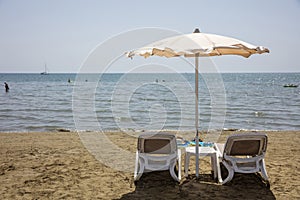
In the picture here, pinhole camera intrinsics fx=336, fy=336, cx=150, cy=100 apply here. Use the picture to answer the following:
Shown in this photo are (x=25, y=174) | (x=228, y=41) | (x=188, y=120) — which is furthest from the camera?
(x=188, y=120)

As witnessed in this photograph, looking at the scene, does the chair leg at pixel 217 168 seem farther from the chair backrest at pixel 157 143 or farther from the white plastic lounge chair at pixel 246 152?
the chair backrest at pixel 157 143

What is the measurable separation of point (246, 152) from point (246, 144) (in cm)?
14

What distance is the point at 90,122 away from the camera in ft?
46.4

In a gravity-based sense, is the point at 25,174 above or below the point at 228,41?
below

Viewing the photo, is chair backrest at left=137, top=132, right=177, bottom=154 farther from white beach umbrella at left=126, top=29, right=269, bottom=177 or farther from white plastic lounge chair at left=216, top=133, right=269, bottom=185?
white plastic lounge chair at left=216, top=133, right=269, bottom=185

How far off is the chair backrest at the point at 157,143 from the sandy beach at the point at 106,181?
20.2 inches

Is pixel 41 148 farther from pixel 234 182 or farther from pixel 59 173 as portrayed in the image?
pixel 234 182

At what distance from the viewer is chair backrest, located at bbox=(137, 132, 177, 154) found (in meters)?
4.86

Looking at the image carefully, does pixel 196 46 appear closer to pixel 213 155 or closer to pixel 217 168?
pixel 213 155

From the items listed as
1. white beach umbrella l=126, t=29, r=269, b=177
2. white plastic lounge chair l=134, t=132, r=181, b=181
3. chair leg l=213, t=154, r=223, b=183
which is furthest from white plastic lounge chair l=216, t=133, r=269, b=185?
white plastic lounge chair l=134, t=132, r=181, b=181

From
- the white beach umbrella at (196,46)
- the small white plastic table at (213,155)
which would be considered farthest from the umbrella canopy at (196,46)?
the small white plastic table at (213,155)

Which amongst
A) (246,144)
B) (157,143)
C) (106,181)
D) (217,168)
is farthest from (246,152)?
(106,181)

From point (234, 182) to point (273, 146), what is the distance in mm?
3327

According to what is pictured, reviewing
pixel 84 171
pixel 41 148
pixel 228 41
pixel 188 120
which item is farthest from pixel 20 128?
pixel 228 41
